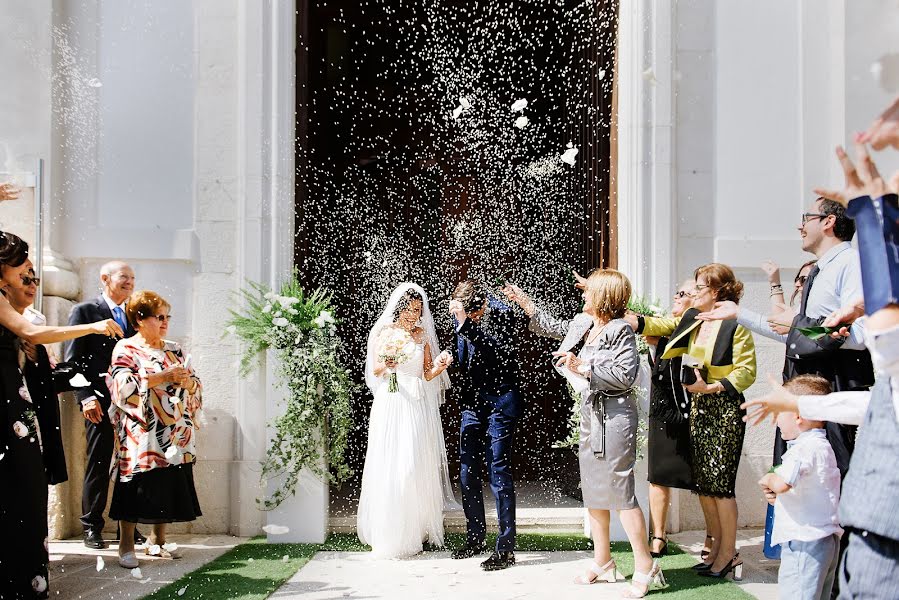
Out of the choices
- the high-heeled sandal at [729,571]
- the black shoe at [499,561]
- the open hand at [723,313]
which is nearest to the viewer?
the open hand at [723,313]

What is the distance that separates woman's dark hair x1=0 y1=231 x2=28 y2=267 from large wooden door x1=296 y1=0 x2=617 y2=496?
4.35 m

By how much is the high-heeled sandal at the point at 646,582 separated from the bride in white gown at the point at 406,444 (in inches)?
63.8

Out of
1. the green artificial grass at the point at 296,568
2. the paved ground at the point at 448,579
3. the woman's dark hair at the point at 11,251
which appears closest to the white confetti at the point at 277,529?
the green artificial grass at the point at 296,568

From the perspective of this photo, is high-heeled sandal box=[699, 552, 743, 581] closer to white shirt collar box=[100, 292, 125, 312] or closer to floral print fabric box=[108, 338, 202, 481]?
floral print fabric box=[108, 338, 202, 481]

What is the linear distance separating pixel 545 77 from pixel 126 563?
272 inches

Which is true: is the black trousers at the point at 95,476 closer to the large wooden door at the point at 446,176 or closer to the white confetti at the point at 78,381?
the white confetti at the point at 78,381

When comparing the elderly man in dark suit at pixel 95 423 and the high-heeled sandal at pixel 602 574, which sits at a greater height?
the elderly man in dark suit at pixel 95 423

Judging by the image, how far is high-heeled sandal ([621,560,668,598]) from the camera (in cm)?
488

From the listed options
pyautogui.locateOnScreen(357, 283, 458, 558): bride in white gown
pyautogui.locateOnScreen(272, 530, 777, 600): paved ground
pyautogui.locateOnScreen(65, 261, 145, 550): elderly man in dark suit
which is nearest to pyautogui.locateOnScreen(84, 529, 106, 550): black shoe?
pyautogui.locateOnScreen(65, 261, 145, 550): elderly man in dark suit

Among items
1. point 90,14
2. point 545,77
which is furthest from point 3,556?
point 545,77

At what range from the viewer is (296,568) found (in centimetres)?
555

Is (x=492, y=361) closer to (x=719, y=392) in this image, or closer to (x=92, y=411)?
(x=719, y=392)

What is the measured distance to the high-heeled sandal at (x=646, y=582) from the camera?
4.88m

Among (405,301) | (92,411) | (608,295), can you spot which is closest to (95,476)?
(92,411)
